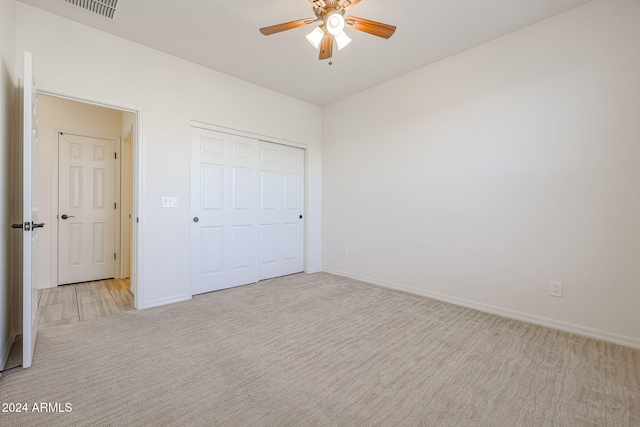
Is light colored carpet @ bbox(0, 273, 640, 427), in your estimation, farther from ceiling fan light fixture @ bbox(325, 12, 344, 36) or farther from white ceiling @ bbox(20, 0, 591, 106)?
white ceiling @ bbox(20, 0, 591, 106)

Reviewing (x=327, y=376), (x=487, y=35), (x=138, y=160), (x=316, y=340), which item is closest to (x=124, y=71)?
(x=138, y=160)

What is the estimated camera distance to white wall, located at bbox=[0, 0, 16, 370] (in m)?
1.85

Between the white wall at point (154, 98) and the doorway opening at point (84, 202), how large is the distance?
58cm

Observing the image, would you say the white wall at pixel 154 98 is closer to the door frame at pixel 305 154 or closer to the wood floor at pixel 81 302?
the door frame at pixel 305 154

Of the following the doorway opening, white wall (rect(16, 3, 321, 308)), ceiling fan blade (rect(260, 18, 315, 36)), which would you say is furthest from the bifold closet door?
ceiling fan blade (rect(260, 18, 315, 36))

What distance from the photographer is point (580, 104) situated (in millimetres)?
2396

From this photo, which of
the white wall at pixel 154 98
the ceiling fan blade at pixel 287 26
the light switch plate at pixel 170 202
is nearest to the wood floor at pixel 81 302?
the white wall at pixel 154 98

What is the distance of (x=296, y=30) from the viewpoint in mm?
2658

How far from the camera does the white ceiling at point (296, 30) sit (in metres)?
2.35

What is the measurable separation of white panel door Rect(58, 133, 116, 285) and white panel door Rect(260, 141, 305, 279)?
2339 mm

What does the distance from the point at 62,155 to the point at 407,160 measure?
4695 millimetres

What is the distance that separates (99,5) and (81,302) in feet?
9.89

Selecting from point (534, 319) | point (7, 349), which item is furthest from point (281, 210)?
point (534, 319)

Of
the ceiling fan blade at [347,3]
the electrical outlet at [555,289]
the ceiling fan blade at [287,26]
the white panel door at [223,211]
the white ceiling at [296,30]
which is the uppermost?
the white ceiling at [296,30]
